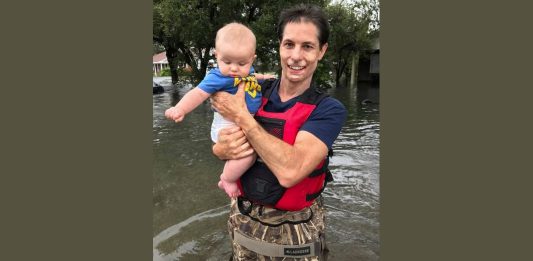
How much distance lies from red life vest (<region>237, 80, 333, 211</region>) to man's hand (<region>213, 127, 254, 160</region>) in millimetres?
194

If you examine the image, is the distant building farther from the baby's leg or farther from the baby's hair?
the baby's leg

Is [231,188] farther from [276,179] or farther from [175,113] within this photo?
[175,113]

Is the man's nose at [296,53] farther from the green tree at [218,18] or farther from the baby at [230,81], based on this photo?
the green tree at [218,18]

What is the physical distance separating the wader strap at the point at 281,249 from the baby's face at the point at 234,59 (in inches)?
53.4

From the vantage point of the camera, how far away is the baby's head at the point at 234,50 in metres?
2.70

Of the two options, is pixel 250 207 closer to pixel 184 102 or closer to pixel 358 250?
pixel 184 102

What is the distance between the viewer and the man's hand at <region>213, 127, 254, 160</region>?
261 cm

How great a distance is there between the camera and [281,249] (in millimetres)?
2762

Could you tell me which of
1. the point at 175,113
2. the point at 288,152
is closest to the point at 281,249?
the point at 288,152

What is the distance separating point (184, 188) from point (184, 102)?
4709mm

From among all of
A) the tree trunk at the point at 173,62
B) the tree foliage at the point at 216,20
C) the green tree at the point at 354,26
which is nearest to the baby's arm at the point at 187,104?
the tree foliage at the point at 216,20

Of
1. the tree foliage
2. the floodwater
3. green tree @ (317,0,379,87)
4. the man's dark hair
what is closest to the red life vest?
the man's dark hair

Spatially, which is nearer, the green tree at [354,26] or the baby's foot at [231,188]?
the baby's foot at [231,188]

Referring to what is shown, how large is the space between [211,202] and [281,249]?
3.89 meters
